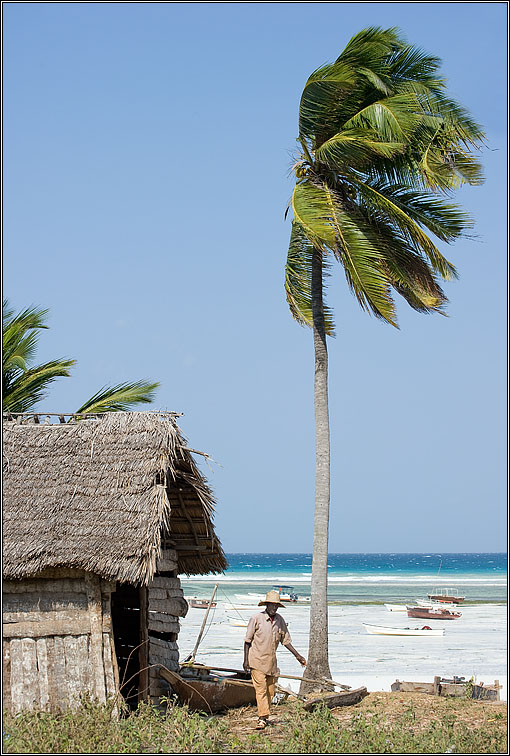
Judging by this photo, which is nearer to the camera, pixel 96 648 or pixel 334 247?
pixel 96 648

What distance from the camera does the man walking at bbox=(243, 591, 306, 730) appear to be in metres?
10.4

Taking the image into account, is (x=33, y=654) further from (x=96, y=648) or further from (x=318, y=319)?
(x=318, y=319)

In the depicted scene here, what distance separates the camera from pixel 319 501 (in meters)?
12.9

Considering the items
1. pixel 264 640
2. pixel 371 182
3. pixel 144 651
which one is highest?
pixel 371 182

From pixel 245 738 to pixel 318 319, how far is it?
20.6 ft

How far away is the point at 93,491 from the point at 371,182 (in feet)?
21.3

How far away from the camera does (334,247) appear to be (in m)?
12.6

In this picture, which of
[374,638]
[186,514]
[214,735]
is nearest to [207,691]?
[214,735]

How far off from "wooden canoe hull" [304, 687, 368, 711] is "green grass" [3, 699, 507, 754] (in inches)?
32.0

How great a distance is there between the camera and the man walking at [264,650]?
10398mm

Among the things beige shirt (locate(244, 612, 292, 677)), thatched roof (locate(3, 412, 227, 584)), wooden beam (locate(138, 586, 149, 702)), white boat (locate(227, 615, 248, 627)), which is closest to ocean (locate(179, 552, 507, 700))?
white boat (locate(227, 615, 248, 627))

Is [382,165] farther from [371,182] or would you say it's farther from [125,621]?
[125,621]

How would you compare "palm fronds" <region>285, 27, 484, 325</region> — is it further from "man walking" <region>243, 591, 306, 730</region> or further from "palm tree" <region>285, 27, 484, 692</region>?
"man walking" <region>243, 591, 306, 730</region>

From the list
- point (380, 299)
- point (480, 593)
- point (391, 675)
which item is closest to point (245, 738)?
point (380, 299)
